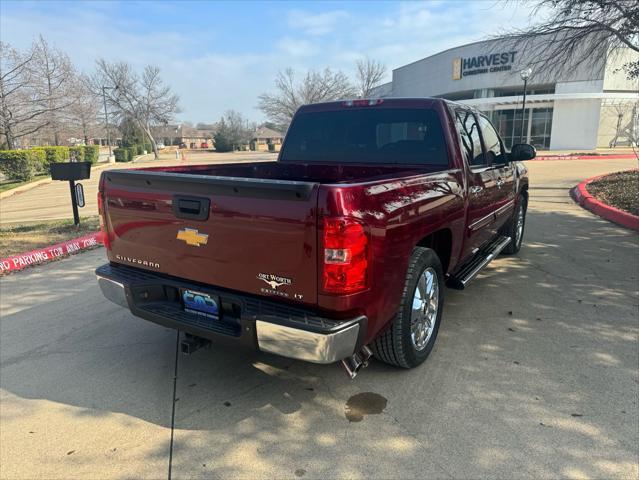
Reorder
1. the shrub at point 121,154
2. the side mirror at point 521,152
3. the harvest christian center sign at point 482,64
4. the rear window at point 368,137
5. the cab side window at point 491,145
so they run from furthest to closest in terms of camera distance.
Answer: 1. the harvest christian center sign at point 482,64
2. the shrub at point 121,154
3. the side mirror at point 521,152
4. the cab side window at point 491,145
5. the rear window at point 368,137

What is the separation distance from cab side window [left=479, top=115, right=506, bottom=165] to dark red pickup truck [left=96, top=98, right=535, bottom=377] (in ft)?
2.13

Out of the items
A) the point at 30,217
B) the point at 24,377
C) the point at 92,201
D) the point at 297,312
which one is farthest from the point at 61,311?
the point at 92,201

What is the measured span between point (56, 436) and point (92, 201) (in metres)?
12.2

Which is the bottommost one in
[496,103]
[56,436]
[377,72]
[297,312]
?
[56,436]

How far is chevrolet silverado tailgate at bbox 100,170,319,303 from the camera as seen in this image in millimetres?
2422

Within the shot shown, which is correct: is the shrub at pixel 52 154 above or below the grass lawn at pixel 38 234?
above

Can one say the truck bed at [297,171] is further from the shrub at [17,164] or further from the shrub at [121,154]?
the shrub at [121,154]

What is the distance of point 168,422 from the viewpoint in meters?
2.82

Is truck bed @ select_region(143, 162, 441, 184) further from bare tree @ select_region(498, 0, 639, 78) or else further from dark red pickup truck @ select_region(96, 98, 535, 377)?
bare tree @ select_region(498, 0, 639, 78)

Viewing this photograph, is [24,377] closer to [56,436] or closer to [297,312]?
[56,436]

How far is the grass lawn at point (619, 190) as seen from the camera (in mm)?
9492

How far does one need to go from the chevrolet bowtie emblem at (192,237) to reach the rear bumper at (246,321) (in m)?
0.30

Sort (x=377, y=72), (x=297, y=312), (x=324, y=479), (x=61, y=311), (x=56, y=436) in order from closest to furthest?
(x=324, y=479) → (x=297, y=312) → (x=56, y=436) → (x=61, y=311) → (x=377, y=72)

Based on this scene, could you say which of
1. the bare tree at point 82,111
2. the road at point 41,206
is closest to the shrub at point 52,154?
the bare tree at point 82,111
